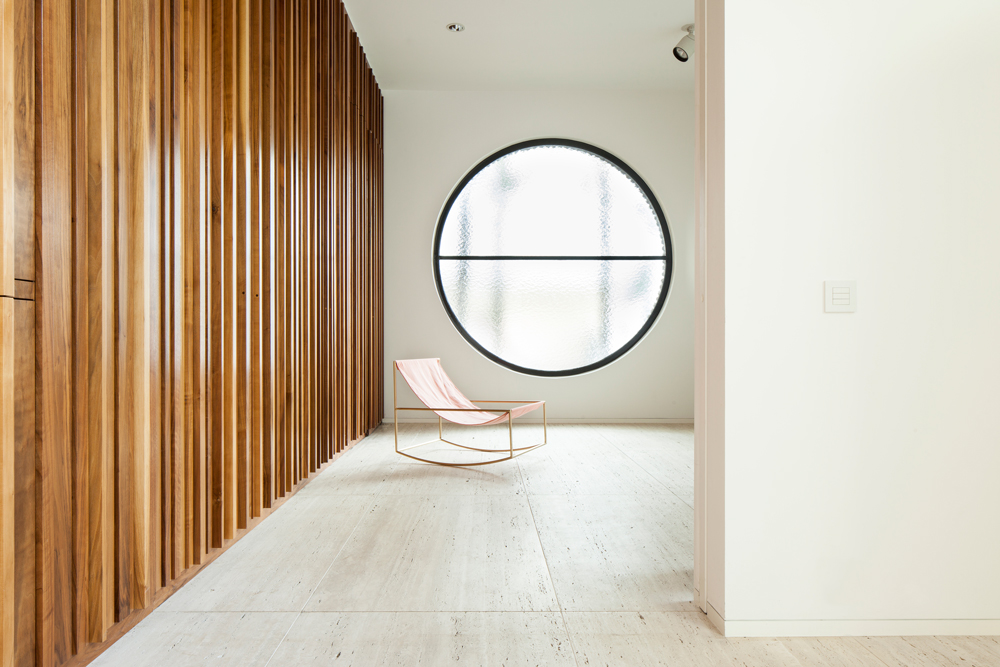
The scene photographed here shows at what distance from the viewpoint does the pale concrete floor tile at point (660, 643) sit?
138 centimetres

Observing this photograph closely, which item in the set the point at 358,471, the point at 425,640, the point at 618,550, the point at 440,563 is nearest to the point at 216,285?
the point at 440,563

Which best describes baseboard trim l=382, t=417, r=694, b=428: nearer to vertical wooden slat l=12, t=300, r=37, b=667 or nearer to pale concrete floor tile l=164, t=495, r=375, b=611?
pale concrete floor tile l=164, t=495, r=375, b=611

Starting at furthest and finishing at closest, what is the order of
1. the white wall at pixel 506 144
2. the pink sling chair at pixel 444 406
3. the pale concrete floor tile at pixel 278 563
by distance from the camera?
the white wall at pixel 506 144 < the pink sling chair at pixel 444 406 < the pale concrete floor tile at pixel 278 563

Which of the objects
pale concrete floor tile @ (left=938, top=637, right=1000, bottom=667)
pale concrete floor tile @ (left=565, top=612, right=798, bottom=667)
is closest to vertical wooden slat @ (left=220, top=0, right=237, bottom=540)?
pale concrete floor tile @ (left=565, top=612, right=798, bottom=667)

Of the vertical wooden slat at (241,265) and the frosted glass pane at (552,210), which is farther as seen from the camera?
the frosted glass pane at (552,210)

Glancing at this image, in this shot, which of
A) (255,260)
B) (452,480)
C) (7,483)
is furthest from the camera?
(452,480)

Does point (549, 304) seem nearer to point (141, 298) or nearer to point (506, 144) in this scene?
point (506, 144)

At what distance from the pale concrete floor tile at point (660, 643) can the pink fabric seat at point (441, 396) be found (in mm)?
1772

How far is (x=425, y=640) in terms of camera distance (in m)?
Answer: 1.46

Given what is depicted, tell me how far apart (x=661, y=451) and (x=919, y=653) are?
8.20 feet

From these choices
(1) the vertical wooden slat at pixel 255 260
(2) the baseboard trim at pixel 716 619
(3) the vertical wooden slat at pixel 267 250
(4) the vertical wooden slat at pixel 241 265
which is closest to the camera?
(2) the baseboard trim at pixel 716 619

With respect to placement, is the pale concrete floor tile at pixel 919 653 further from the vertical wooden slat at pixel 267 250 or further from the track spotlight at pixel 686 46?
the track spotlight at pixel 686 46

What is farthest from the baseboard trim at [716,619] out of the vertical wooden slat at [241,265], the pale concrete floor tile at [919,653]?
the vertical wooden slat at [241,265]

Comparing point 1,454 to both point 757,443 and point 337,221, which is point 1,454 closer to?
point 757,443
